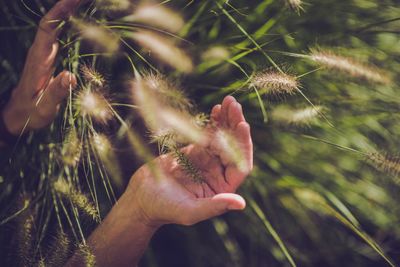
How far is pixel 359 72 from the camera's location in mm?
1008

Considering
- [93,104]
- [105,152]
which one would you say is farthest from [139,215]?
[93,104]

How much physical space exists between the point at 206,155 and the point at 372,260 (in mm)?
907

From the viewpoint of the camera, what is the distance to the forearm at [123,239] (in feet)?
3.63

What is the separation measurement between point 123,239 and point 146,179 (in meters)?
0.18

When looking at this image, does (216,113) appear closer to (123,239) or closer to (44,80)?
(123,239)

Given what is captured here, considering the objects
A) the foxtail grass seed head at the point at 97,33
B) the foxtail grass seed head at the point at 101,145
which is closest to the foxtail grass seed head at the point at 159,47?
the foxtail grass seed head at the point at 97,33

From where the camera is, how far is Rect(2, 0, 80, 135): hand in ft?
3.59

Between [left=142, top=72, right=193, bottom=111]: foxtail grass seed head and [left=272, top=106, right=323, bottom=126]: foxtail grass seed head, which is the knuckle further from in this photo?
[left=272, top=106, right=323, bottom=126]: foxtail grass seed head

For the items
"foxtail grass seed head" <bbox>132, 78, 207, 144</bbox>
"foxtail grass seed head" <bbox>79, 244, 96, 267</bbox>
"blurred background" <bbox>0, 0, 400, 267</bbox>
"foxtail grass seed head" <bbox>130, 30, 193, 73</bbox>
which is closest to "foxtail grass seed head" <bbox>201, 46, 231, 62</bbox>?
"blurred background" <bbox>0, 0, 400, 267</bbox>

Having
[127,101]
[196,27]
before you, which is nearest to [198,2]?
[196,27]

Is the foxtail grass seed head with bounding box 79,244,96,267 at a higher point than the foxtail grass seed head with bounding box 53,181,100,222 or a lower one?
lower

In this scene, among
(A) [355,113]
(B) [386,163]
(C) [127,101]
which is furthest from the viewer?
(A) [355,113]

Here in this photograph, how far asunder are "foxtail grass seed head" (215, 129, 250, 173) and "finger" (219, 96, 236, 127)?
0.03 metres

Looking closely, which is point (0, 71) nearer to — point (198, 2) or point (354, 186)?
point (198, 2)
